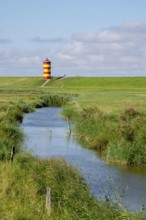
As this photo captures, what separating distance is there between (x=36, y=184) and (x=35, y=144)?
18.1 metres

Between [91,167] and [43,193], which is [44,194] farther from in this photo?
[91,167]

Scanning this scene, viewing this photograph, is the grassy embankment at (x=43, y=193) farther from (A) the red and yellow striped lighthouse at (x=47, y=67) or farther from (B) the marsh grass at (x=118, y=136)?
(A) the red and yellow striped lighthouse at (x=47, y=67)

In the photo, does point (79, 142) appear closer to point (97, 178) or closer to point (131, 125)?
point (131, 125)

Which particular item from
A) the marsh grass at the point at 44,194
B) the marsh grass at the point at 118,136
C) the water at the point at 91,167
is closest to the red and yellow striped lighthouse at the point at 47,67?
the water at the point at 91,167

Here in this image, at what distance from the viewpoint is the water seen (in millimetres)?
19350

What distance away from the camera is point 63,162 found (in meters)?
19.1

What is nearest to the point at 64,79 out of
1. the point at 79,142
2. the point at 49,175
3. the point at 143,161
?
the point at 79,142

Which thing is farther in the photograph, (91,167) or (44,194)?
(91,167)

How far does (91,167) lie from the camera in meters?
26.4

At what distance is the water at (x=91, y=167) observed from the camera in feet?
63.5

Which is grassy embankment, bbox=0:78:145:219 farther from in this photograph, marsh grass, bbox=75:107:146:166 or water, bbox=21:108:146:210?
marsh grass, bbox=75:107:146:166

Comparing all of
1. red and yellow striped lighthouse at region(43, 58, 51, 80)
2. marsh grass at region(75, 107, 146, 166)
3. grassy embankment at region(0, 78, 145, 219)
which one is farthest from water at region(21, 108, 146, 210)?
red and yellow striped lighthouse at region(43, 58, 51, 80)

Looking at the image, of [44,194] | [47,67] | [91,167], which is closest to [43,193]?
[44,194]

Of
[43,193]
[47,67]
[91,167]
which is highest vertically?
[47,67]
